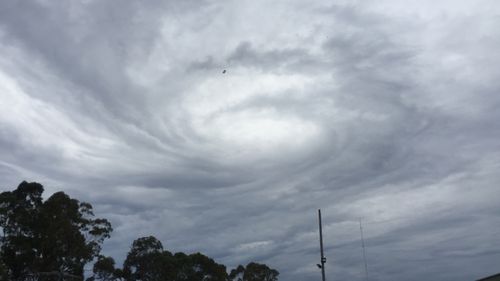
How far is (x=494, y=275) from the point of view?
42.2 meters

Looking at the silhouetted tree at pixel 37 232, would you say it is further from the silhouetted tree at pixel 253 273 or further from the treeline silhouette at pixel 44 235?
the silhouetted tree at pixel 253 273

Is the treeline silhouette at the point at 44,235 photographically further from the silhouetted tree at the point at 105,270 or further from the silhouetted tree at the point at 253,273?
the silhouetted tree at the point at 253,273

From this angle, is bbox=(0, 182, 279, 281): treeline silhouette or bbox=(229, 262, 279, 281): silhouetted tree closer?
bbox=(0, 182, 279, 281): treeline silhouette

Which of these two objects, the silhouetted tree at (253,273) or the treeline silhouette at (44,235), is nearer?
the treeline silhouette at (44,235)

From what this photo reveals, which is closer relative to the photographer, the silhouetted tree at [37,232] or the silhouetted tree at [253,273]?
the silhouetted tree at [37,232]

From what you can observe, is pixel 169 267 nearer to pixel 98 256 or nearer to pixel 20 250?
pixel 98 256

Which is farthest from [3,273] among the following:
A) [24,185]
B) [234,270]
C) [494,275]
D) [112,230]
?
[234,270]

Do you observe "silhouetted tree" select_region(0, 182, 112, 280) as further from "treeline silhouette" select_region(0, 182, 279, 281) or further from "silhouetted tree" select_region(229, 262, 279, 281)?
"silhouetted tree" select_region(229, 262, 279, 281)

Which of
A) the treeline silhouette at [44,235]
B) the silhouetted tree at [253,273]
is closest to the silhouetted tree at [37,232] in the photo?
the treeline silhouette at [44,235]

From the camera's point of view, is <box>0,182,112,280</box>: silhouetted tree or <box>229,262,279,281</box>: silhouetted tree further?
<box>229,262,279,281</box>: silhouetted tree

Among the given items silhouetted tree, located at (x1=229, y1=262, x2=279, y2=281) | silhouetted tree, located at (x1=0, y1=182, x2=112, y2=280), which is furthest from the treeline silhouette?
silhouetted tree, located at (x1=229, y1=262, x2=279, y2=281)

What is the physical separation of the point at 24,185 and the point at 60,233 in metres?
7.37

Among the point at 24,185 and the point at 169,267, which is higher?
the point at 24,185

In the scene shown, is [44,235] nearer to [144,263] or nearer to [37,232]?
[37,232]
